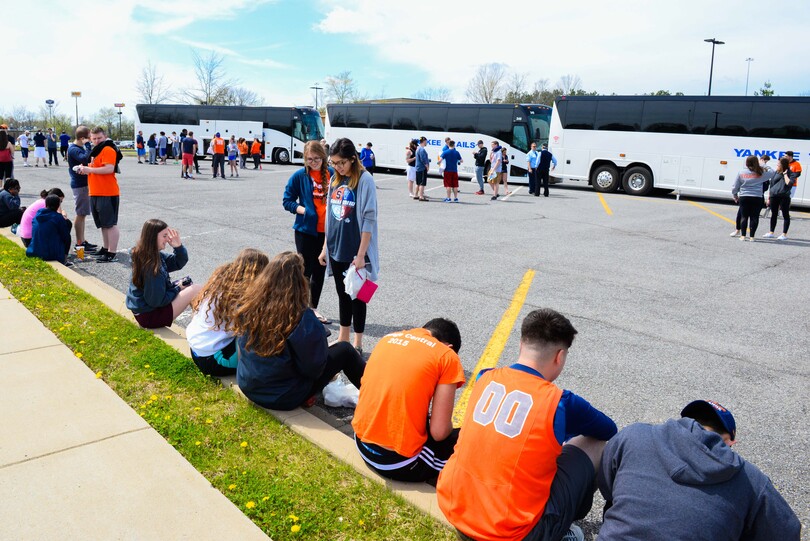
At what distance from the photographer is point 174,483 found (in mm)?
3219

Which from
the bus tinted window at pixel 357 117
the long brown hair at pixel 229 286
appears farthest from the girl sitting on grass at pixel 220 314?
the bus tinted window at pixel 357 117

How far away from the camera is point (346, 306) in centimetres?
525

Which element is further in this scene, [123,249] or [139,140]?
[139,140]

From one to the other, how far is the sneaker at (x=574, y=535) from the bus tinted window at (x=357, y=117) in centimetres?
2928

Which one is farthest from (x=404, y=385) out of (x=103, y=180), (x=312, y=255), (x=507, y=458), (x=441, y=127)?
(x=441, y=127)

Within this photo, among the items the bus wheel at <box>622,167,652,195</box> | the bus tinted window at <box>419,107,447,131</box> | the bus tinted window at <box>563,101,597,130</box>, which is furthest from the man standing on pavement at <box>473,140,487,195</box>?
the bus tinted window at <box>419,107,447,131</box>

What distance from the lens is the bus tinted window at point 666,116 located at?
20516 millimetres

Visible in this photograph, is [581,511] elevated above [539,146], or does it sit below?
below

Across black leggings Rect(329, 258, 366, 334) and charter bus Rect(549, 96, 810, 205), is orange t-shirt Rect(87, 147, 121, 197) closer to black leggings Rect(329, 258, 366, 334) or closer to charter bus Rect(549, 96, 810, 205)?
black leggings Rect(329, 258, 366, 334)

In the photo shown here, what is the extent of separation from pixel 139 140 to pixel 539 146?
21306 mm

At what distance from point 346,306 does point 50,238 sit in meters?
5.10

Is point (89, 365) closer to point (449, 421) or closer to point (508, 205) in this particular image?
point (449, 421)

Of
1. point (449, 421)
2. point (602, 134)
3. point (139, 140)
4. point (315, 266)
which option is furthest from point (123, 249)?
point (139, 140)

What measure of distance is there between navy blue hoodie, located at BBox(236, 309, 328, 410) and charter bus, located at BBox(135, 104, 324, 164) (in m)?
31.9
